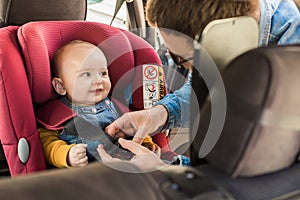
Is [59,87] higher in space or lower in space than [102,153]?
higher

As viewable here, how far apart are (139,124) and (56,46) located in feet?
1.48

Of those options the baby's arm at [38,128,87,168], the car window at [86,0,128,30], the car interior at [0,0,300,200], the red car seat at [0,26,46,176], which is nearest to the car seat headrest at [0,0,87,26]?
the red car seat at [0,26,46,176]

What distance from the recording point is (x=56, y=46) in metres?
1.57

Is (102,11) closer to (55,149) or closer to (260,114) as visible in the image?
(55,149)

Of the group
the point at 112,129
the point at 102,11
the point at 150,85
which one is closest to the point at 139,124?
the point at 112,129

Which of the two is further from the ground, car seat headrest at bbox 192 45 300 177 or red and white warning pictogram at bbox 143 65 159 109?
car seat headrest at bbox 192 45 300 177

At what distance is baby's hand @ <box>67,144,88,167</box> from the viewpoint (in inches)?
53.4

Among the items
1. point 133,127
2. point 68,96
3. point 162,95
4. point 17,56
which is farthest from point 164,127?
point 17,56

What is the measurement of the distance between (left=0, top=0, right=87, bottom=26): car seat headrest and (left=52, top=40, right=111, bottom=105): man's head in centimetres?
24

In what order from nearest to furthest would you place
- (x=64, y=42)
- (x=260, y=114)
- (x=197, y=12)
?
(x=260, y=114), (x=197, y=12), (x=64, y=42)

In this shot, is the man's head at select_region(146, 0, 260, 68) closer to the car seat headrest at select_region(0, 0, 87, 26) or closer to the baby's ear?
the baby's ear

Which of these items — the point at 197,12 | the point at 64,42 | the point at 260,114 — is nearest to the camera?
the point at 260,114

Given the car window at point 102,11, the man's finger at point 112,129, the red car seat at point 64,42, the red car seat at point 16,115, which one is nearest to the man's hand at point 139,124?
the man's finger at point 112,129

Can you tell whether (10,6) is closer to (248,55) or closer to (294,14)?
(294,14)
